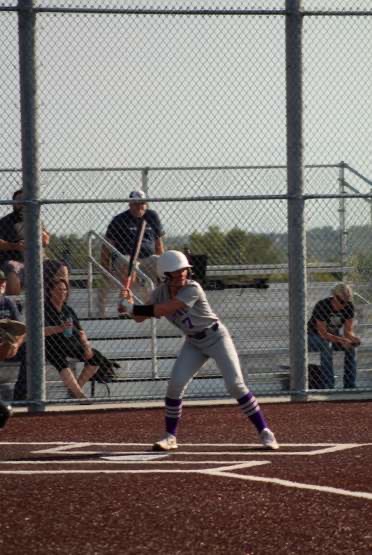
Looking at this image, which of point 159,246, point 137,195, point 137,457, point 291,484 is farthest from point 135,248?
point 291,484

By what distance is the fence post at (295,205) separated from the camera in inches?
517

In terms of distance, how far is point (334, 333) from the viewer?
46.4 ft

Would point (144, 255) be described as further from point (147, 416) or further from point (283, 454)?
point (283, 454)

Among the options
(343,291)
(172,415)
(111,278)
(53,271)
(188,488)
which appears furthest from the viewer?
(343,291)

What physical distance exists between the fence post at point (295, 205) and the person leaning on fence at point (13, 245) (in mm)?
2383

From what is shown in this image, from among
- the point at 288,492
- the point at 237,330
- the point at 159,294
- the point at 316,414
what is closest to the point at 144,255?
the point at 237,330

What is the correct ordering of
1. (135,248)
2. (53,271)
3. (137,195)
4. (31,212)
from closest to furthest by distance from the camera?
(31,212) < (53,271) < (137,195) < (135,248)

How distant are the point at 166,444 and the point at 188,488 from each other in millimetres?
1936

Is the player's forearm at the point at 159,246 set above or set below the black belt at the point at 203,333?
above

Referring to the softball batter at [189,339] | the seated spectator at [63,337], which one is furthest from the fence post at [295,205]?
the softball batter at [189,339]

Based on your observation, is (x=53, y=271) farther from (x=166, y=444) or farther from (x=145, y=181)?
(x=166, y=444)

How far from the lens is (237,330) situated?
14.6 metres

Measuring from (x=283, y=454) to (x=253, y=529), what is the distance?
288cm

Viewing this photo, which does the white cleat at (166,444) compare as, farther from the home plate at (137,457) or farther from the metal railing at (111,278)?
the metal railing at (111,278)
